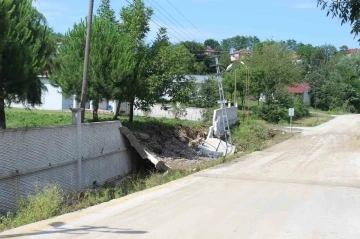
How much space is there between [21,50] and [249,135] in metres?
24.9

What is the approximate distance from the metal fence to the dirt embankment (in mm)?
3581

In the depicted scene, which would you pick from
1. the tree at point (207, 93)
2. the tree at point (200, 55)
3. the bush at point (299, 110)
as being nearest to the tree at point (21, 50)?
the tree at point (207, 93)

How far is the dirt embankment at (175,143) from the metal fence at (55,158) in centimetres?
358

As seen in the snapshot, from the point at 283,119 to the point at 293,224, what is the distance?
48.9 metres

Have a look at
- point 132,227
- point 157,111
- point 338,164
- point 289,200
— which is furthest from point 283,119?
point 132,227

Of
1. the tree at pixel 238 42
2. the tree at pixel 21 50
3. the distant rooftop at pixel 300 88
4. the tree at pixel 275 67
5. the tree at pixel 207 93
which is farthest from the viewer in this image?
the tree at pixel 238 42

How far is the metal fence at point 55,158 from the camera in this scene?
38.6ft

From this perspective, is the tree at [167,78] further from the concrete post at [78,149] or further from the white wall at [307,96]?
the white wall at [307,96]

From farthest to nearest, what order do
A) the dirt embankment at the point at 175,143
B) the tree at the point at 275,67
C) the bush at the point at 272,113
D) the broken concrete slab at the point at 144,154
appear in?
1. the tree at the point at 275,67
2. the bush at the point at 272,113
3. the dirt embankment at the point at 175,143
4. the broken concrete slab at the point at 144,154

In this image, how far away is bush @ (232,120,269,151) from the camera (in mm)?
34469

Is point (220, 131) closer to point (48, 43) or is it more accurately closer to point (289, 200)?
point (48, 43)

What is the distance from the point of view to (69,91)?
2580 cm

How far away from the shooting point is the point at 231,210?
9.83m

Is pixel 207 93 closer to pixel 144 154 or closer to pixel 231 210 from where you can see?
pixel 144 154
